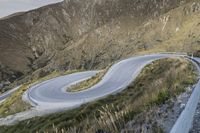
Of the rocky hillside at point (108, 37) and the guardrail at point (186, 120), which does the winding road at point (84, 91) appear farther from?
the rocky hillside at point (108, 37)

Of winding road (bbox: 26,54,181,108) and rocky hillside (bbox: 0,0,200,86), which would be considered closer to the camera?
winding road (bbox: 26,54,181,108)

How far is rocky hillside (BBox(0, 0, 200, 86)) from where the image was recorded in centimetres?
11842

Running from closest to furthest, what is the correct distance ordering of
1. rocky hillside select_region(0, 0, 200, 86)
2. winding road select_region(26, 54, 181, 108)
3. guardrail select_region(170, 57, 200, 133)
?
guardrail select_region(170, 57, 200, 133)
winding road select_region(26, 54, 181, 108)
rocky hillside select_region(0, 0, 200, 86)

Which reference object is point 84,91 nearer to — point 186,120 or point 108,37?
point 186,120

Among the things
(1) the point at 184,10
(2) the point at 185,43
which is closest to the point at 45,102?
(2) the point at 185,43

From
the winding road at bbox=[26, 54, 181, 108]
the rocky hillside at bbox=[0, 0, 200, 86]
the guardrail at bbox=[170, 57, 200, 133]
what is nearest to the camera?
the guardrail at bbox=[170, 57, 200, 133]

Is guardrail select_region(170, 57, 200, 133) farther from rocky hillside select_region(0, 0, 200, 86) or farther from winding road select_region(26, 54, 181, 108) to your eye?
rocky hillside select_region(0, 0, 200, 86)

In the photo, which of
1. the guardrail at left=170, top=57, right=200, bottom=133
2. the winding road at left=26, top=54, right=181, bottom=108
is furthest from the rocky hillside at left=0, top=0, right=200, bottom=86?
the guardrail at left=170, top=57, right=200, bottom=133

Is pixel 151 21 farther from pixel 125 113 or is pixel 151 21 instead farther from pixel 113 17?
pixel 125 113

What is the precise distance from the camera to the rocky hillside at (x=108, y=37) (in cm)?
11842

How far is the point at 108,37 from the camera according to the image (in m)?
148

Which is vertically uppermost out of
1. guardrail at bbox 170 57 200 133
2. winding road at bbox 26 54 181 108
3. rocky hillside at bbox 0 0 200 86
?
guardrail at bbox 170 57 200 133

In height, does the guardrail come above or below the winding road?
above

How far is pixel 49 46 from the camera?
622ft
